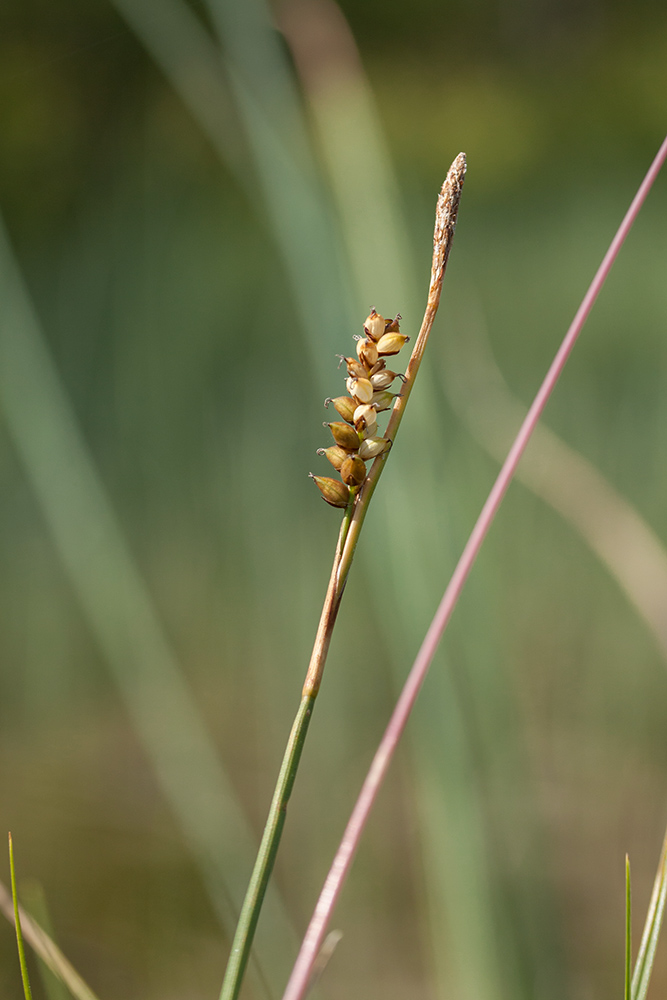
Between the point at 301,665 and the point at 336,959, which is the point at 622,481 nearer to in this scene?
the point at 301,665

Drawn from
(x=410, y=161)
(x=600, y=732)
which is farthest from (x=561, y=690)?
(x=410, y=161)

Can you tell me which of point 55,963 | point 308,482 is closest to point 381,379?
point 55,963

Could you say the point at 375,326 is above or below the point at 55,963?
above

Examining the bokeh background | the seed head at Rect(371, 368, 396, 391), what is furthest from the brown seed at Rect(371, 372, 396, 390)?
the bokeh background

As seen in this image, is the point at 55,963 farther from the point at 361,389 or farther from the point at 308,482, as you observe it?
the point at 308,482

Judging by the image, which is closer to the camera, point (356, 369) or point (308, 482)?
point (356, 369)

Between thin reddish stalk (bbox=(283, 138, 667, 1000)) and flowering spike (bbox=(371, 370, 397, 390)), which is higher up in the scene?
flowering spike (bbox=(371, 370, 397, 390))

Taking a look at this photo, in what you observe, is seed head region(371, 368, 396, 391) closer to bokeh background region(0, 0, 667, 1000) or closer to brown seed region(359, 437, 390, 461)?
brown seed region(359, 437, 390, 461)

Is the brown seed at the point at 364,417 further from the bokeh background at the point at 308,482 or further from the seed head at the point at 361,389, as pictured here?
the bokeh background at the point at 308,482
